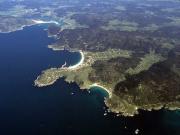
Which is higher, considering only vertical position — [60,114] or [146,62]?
[146,62]

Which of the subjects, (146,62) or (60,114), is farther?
(146,62)

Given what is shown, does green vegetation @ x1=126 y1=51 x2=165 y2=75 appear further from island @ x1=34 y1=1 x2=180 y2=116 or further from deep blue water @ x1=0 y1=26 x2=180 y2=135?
deep blue water @ x1=0 y1=26 x2=180 y2=135

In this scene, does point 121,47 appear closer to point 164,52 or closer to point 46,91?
point 164,52

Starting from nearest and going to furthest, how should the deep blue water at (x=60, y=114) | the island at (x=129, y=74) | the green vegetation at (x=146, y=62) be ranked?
1. the deep blue water at (x=60, y=114)
2. the island at (x=129, y=74)
3. the green vegetation at (x=146, y=62)

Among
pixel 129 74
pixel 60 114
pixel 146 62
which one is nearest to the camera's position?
pixel 60 114

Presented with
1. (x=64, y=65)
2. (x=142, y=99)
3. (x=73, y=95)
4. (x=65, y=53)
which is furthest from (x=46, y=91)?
(x=65, y=53)

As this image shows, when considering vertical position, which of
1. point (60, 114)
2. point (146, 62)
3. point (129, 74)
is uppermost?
point (129, 74)

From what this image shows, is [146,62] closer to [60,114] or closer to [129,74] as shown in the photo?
[129,74]

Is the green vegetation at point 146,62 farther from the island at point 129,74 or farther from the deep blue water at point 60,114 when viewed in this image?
the deep blue water at point 60,114

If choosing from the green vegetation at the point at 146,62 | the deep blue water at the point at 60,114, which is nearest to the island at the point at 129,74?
the green vegetation at the point at 146,62

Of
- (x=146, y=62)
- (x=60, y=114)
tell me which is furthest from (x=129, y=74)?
(x=60, y=114)

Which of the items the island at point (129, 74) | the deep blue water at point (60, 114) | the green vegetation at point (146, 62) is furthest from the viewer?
the green vegetation at point (146, 62)
